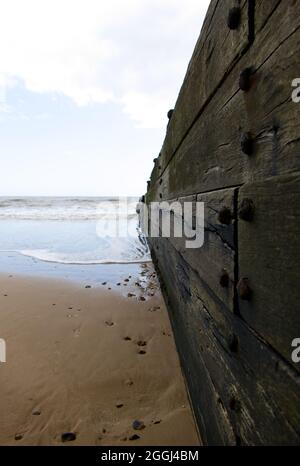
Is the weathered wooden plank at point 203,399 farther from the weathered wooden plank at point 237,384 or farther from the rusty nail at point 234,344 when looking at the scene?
the rusty nail at point 234,344

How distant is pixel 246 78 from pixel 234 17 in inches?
10.9

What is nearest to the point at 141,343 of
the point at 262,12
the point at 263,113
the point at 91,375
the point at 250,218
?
the point at 91,375

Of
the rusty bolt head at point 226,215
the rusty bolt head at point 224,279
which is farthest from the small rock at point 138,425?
the rusty bolt head at point 226,215

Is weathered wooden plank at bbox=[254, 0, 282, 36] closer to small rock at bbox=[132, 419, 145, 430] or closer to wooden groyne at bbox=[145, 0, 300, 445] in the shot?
wooden groyne at bbox=[145, 0, 300, 445]

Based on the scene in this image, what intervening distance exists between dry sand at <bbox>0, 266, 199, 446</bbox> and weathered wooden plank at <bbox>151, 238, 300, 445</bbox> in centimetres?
48

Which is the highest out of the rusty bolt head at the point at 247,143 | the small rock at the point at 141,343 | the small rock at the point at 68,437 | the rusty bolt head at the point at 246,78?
the rusty bolt head at the point at 246,78

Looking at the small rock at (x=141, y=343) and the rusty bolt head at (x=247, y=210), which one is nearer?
the rusty bolt head at (x=247, y=210)

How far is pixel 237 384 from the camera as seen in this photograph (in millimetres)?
1287

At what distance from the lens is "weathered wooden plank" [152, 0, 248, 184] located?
120 cm

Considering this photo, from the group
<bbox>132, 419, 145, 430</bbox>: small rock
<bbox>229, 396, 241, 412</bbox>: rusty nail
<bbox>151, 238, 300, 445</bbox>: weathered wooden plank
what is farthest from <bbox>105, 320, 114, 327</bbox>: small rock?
<bbox>229, 396, 241, 412</bbox>: rusty nail

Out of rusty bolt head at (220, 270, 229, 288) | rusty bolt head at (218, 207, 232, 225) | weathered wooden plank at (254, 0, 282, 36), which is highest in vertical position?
weathered wooden plank at (254, 0, 282, 36)

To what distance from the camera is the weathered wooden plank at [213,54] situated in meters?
1.20

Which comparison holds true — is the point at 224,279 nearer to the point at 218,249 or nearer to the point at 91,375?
the point at 218,249

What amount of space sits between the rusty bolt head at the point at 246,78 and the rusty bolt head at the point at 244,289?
66 centimetres
